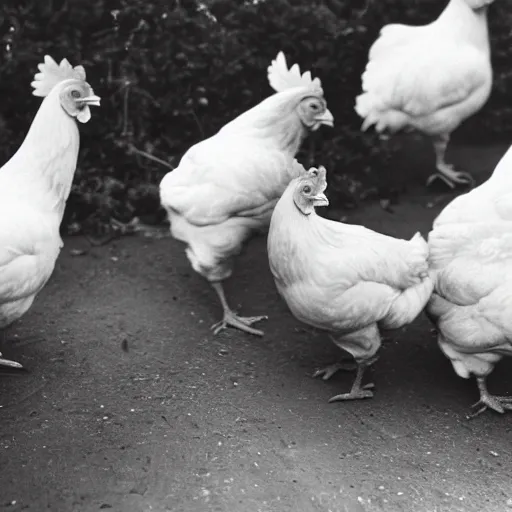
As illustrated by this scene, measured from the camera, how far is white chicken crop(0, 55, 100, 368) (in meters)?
3.48

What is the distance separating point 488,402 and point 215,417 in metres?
1.25

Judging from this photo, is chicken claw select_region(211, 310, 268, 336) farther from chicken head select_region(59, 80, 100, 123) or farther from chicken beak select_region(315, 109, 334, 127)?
chicken head select_region(59, 80, 100, 123)

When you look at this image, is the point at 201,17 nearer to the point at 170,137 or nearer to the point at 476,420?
the point at 170,137

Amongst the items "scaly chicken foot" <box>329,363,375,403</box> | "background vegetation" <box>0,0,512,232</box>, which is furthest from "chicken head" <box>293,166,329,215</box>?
"background vegetation" <box>0,0,512,232</box>

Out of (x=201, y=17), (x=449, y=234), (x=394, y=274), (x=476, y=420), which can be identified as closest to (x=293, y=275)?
(x=394, y=274)

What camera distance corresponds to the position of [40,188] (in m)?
3.69

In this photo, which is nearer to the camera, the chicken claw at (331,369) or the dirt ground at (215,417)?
the dirt ground at (215,417)

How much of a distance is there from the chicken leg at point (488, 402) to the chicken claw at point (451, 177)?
244 cm

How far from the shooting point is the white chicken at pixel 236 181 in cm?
396

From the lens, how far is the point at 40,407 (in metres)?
3.59

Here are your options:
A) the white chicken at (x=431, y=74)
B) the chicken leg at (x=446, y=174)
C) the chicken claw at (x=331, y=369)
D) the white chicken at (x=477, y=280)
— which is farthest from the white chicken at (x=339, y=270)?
the chicken leg at (x=446, y=174)

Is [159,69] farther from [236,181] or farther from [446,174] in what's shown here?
[446,174]

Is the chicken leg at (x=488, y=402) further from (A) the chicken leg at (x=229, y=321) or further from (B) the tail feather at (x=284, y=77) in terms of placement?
(B) the tail feather at (x=284, y=77)

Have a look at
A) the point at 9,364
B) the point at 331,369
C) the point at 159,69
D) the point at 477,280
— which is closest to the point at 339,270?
the point at 477,280
